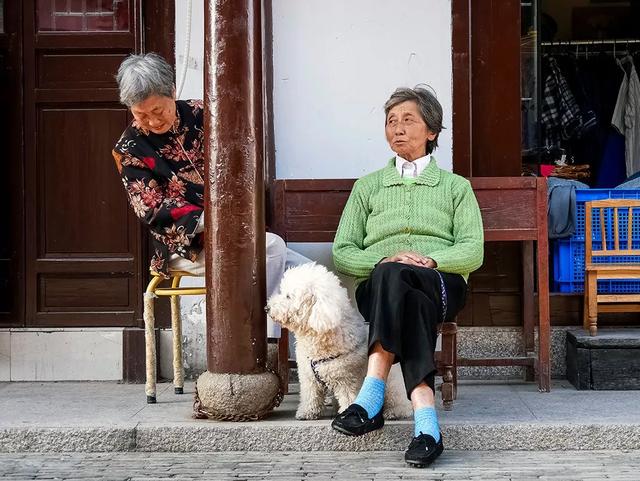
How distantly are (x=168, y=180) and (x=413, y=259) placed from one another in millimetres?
1284

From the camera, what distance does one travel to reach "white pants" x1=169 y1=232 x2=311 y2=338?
5.06m

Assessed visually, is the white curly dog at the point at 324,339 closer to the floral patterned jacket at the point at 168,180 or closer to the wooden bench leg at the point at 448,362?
the wooden bench leg at the point at 448,362

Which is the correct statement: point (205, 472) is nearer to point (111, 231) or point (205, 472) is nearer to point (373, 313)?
point (373, 313)

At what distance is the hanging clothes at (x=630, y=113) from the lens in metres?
7.82

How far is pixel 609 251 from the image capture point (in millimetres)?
5797

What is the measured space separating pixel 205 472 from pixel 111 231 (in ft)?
7.17

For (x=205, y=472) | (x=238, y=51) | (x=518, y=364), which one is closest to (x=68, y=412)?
(x=205, y=472)

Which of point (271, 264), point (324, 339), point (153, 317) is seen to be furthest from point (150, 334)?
point (324, 339)

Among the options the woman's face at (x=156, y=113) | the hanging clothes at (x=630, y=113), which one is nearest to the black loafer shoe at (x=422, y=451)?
the woman's face at (x=156, y=113)

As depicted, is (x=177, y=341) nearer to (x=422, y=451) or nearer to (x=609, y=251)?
(x=422, y=451)

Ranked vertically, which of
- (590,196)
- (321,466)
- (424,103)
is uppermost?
(424,103)

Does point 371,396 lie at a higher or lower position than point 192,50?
lower

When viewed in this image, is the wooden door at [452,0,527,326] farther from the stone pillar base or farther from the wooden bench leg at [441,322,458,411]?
the stone pillar base

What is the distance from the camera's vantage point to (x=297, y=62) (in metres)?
5.91
